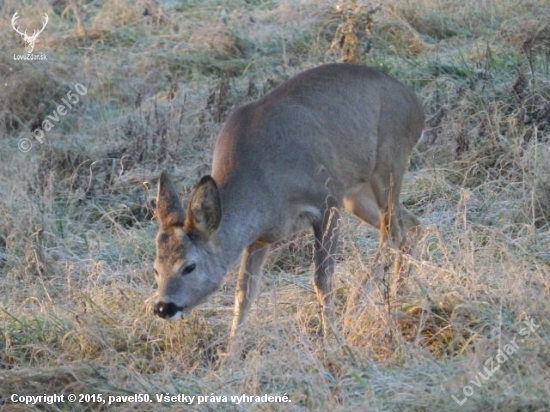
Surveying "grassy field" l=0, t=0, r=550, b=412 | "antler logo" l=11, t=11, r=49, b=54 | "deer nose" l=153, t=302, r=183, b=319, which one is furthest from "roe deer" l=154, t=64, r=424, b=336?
"antler logo" l=11, t=11, r=49, b=54

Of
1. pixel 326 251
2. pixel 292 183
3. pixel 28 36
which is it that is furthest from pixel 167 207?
pixel 28 36

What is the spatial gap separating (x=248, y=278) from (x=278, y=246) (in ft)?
3.44

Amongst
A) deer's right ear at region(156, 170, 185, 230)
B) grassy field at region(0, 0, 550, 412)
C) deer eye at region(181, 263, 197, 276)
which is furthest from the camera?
deer's right ear at region(156, 170, 185, 230)

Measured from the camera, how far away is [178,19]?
13.1 metres

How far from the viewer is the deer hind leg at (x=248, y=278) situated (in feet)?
23.3

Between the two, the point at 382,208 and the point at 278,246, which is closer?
the point at 382,208

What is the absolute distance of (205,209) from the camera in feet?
21.3

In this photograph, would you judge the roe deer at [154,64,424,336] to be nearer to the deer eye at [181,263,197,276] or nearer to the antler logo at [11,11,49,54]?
the deer eye at [181,263,197,276]

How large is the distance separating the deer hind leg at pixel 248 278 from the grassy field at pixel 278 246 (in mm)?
123

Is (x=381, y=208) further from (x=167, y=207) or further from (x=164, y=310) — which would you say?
(x=164, y=310)

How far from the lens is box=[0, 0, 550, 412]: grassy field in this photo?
5.85 m

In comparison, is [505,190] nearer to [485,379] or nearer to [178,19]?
[485,379]

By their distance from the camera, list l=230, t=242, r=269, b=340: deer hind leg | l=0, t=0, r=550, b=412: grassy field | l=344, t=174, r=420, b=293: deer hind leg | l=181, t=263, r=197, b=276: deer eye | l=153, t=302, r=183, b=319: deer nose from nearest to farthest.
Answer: l=0, t=0, r=550, b=412: grassy field → l=153, t=302, r=183, b=319: deer nose → l=181, t=263, r=197, b=276: deer eye → l=230, t=242, r=269, b=340: deer hind leg → l=344, t=174, r=420, b=293: deer hind leg

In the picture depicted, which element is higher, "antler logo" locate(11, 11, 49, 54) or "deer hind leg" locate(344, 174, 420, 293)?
"deer hind leg" locate(344, 174, 420, 293)
